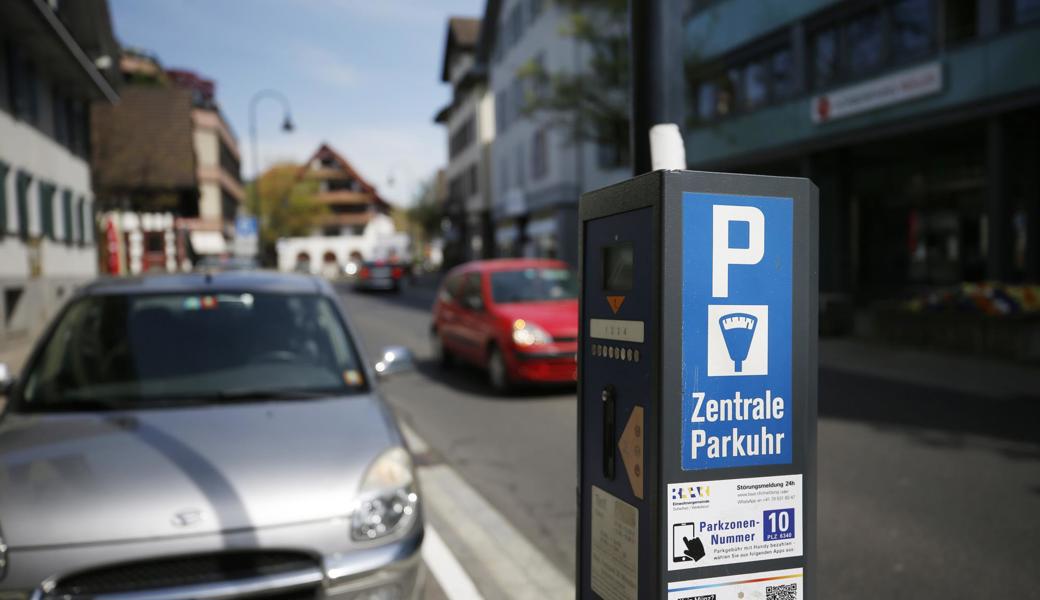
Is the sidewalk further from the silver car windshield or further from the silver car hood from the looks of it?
the silver car hood

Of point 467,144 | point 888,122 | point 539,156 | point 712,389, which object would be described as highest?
point 467,144

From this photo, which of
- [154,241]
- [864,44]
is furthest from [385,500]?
[154,241]

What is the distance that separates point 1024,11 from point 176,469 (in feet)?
55.7

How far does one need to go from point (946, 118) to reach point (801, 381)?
17286mm

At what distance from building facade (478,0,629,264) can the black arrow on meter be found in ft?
88.3

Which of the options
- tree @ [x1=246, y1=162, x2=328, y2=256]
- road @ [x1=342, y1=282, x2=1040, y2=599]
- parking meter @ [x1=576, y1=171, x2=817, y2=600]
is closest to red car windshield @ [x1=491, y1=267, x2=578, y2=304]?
road @ [x1=342, y1=282, x2=1040, y2=599]

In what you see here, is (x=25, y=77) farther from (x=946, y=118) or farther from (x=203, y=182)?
(x=203, y=182)

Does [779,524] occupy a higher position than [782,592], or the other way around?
[779,524]

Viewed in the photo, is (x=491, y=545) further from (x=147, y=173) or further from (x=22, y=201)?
(x=147, y=173)

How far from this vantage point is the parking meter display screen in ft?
6.59

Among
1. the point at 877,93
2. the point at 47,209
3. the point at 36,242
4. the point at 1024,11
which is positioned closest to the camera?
the point at 1024,11

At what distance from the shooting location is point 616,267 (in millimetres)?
2146

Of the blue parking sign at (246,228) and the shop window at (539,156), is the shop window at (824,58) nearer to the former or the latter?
the shop window at (539,156)

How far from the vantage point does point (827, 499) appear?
5535mm
